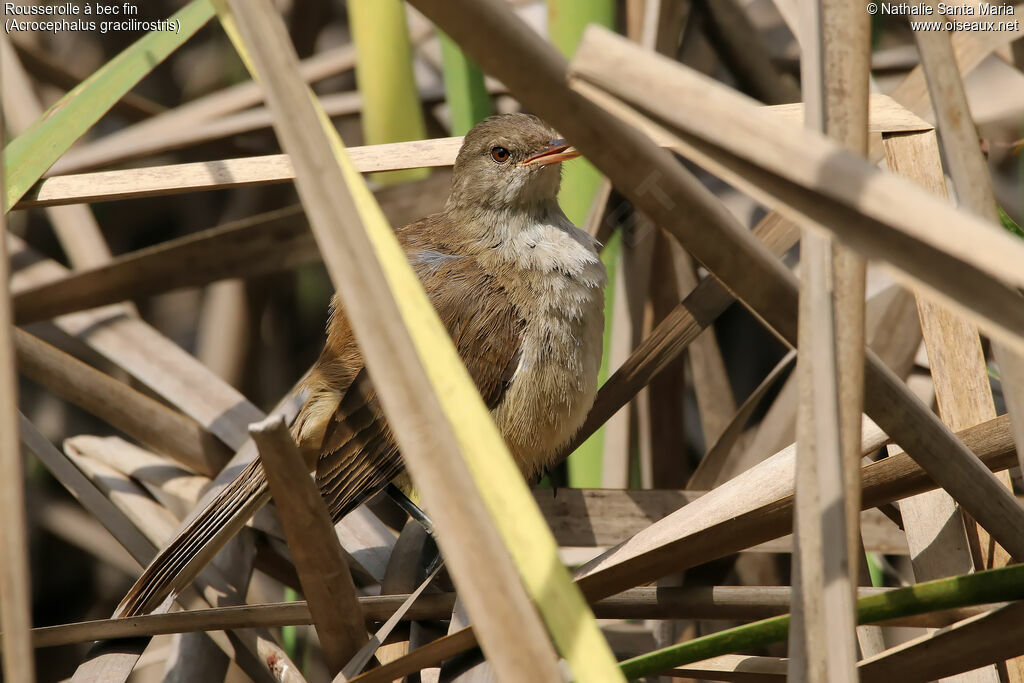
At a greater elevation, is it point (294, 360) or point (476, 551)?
point (294, 360)

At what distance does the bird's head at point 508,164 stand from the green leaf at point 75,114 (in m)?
0.75

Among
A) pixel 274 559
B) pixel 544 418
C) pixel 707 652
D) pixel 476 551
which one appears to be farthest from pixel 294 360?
pixel 476 551

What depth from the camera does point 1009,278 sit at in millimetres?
729

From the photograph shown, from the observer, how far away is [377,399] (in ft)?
6.87

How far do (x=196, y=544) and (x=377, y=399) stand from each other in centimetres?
53

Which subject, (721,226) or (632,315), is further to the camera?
(632,315)

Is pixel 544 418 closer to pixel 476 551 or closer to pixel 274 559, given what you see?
pixel 274 559

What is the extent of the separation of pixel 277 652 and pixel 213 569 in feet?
1.10

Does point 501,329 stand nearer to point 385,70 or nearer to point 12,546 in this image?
point 385,70

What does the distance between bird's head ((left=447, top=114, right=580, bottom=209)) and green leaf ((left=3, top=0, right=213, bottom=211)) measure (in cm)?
75

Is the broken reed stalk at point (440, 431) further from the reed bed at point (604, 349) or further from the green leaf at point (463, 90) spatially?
the green leaf at point (463, 90)

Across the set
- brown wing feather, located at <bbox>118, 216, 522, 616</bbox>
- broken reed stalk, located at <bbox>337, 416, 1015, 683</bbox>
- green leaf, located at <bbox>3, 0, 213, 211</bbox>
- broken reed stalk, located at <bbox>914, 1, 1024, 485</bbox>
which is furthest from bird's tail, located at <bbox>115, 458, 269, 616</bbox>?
broken reed stalk, located at <bbox>914, 1, 1024, 485</bbox>

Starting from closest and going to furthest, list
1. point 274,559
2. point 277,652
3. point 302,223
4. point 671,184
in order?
1. point 671,184
2. point 277,652
3. point 274,559
4. point 302,223

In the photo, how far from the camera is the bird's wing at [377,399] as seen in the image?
2.05m
